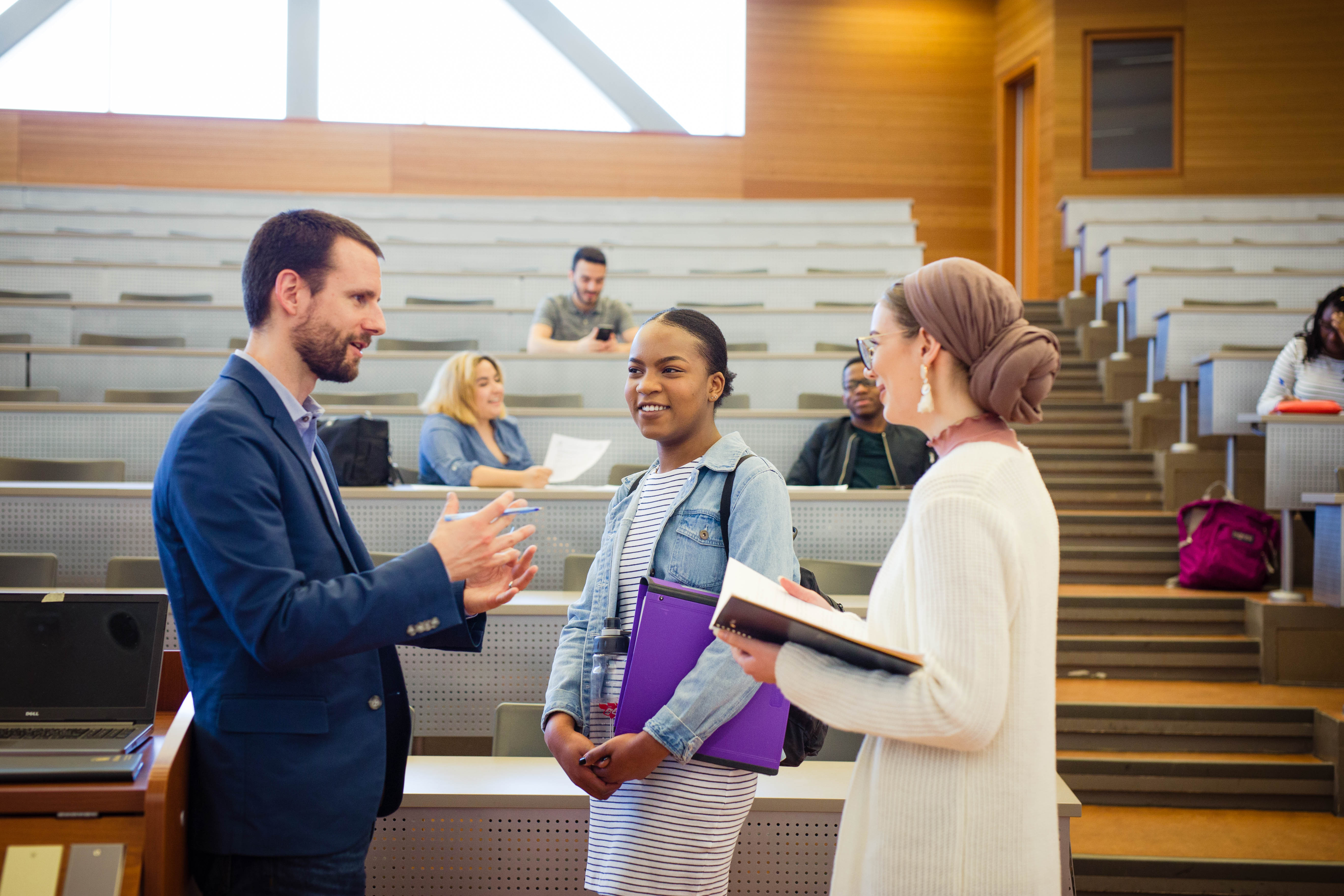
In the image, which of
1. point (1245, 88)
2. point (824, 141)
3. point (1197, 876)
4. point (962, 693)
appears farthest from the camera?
point (824, 141)

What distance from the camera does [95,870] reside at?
0.96 m

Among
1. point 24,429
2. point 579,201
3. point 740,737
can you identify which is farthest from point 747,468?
point 579,201

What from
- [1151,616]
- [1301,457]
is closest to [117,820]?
[1151,616]

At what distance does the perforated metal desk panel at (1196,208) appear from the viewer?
7148 millimetres

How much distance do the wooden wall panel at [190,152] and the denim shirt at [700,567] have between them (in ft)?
25.1

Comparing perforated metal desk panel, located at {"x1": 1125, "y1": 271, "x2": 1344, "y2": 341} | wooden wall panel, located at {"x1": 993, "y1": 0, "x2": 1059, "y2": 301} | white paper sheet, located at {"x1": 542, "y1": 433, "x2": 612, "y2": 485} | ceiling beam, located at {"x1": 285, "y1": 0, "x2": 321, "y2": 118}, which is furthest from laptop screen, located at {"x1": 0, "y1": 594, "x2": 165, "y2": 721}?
ceiling beam, located at {"x1": 285, "y1": 0, "x2": 321, "y2": 118}

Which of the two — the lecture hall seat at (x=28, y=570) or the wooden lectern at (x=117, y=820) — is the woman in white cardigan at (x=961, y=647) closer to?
the wooden lectern at (x=117, y=820)

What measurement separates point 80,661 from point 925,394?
3.52 ft

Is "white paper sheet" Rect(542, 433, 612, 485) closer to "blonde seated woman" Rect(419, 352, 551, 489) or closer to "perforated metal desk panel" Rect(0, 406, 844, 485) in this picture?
"blonde seated woman" Rect(419, 352, 551, 489)

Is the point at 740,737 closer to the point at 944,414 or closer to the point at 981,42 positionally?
the point at 944,414

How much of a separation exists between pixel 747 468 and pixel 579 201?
6.87 m

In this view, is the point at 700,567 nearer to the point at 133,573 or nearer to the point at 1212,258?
the point at 133,573

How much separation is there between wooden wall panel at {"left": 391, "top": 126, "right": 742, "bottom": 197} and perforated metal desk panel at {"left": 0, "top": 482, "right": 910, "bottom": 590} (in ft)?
19.2

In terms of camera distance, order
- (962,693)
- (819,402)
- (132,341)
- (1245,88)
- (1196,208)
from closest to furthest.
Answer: (962,693) → (819,402) → (132,341) → (1196,208) → (1245,88)
